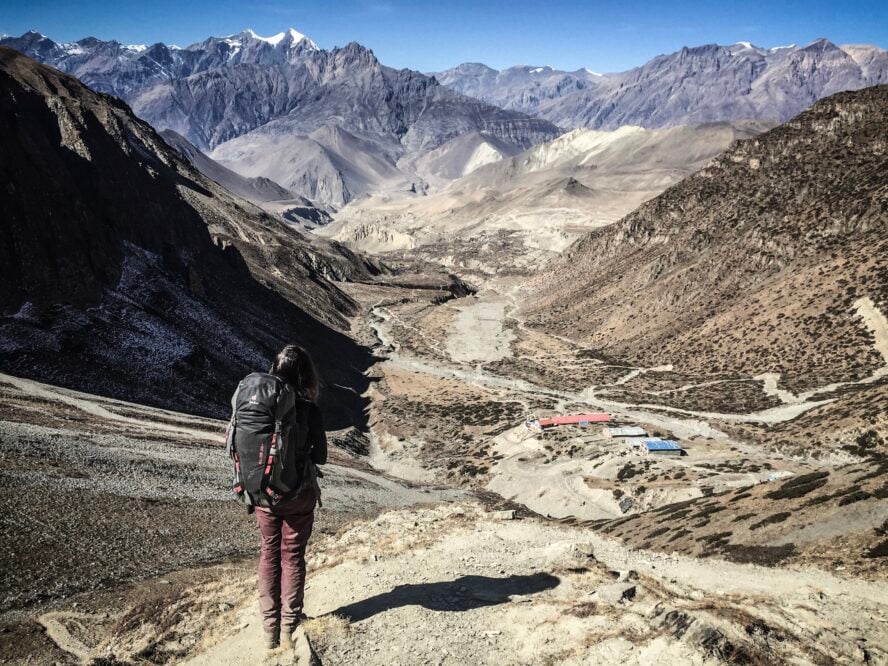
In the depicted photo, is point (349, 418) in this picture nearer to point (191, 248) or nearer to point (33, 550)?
point (191, 248)

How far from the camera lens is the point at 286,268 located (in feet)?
342

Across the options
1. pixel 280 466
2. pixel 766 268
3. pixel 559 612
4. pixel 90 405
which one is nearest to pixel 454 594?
pixel 559 612

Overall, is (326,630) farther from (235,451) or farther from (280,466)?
(235,451)

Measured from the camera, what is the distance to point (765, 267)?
257ft

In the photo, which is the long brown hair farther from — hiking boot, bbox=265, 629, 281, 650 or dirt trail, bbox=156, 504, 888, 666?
dirt trail, bbox=156, 504, 888, 666

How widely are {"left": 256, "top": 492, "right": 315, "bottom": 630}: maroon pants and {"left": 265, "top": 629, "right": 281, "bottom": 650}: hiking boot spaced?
0.06 m

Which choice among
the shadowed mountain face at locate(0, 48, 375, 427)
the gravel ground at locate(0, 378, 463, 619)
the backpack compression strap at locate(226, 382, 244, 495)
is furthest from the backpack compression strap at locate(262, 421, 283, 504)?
the shadowed mountain face at locate(0, 48, 375, 427)

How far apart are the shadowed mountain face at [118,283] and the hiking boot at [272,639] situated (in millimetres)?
36000

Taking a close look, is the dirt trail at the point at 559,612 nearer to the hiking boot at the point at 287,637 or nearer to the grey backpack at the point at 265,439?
the hiking boot at the point at 287,637

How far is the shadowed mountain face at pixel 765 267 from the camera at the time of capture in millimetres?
60562

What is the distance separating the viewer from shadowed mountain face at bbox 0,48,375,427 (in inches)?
1624

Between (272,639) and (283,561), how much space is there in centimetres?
92

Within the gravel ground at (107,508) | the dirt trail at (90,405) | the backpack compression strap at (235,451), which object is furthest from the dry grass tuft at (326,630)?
the dirt trail at (90,405)

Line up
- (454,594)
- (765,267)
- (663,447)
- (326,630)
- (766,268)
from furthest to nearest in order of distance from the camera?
(765,267) → (766,268) → (663,447) → (454,594) → (326,630)
